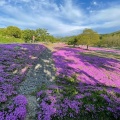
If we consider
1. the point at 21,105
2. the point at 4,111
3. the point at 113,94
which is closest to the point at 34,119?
the point at 21,105

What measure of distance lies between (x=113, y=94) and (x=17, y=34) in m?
106

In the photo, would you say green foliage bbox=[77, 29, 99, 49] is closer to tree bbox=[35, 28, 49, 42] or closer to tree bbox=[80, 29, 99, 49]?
tree bbox=[80, 29, 99, 49]

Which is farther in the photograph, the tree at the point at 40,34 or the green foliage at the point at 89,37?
the tree at the point at 40,34

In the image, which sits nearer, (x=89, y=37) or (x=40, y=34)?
(x=89, y=37)

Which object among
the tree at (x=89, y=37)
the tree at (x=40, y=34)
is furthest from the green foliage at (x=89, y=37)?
the tree at (x=40, y=34)

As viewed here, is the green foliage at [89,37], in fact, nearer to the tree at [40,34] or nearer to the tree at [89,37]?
the tree at [89,37]

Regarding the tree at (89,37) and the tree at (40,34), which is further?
the tree at (40,34)

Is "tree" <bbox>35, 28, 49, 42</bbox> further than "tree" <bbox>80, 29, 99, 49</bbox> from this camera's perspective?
Yes

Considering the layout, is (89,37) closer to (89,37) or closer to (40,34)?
(89,37)

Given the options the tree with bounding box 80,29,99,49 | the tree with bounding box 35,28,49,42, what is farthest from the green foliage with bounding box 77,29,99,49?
the tree with bounding box 35,28,49,42

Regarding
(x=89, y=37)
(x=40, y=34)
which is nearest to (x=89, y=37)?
(x=89, y=37)

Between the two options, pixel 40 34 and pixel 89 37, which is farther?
pixel 40 34

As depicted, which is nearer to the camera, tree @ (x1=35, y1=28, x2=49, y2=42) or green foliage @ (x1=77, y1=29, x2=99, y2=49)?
green foliage @ (x1=77, y1=29, x2=99, y2=49)

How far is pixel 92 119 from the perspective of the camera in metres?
7.89
